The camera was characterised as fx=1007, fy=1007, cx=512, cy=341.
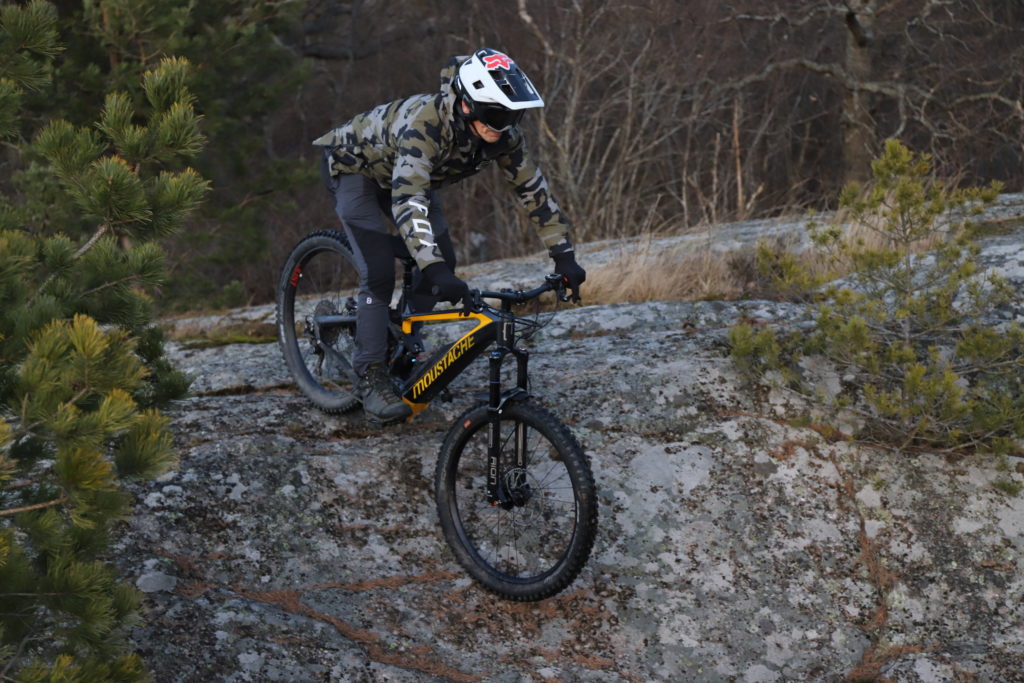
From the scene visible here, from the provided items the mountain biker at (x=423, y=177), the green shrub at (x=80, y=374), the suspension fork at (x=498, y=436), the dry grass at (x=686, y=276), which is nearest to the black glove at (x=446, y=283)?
the mountain biker at (x=423, y=177)

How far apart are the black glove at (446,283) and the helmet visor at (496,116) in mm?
612

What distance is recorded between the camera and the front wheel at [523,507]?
3.73m

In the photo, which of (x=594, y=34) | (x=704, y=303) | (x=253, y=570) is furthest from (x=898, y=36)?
(x=253, y=570)

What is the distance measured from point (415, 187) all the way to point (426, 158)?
15 centimetres

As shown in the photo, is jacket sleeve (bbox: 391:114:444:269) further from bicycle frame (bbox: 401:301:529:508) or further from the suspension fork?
the suspension fork

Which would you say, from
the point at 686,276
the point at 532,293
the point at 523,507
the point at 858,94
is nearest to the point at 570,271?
the point at 532,293

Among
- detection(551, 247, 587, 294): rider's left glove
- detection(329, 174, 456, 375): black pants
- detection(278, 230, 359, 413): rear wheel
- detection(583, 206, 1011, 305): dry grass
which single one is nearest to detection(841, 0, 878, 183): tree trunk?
detection(583, 206, 1011, 305): dry grass

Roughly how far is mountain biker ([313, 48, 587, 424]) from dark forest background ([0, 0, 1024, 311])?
4559mm

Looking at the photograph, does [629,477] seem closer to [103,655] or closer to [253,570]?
[253,570]

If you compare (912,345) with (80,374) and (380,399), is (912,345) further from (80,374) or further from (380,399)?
(80,374)

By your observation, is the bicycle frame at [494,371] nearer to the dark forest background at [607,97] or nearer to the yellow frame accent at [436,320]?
the yellow frame accent at [436,320]

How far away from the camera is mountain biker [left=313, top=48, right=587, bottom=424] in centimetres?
412

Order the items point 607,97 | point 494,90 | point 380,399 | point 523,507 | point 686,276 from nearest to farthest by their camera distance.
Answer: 1. point 494,90
2. point 523,507
3. point 380,399
4. point 686,276
5. point 607,97

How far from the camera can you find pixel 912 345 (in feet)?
16.2
